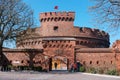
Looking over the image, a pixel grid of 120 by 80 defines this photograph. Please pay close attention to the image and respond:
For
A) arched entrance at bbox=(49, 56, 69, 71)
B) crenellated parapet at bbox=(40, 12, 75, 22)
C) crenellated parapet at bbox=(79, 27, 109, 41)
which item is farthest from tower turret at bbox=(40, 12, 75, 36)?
arched entrance at bbox=(49, 56, 69, 71)

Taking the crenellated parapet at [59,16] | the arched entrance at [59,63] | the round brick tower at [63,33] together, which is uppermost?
the crenellated parapet at [59,16]

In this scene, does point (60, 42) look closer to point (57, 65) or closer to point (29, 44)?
point (57, 65)

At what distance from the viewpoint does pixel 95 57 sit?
145 feet

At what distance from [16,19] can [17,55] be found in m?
6.43

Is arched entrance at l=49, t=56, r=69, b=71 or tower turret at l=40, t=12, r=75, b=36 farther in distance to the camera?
tower turret at l=40, t=12, r=75, b=36

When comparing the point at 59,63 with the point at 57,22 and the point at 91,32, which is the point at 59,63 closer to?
the point at 57,22

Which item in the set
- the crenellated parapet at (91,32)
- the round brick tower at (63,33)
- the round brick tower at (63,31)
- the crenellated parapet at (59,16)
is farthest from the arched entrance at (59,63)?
the crenellated parapet at (59,16)

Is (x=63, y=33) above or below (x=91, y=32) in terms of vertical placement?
below

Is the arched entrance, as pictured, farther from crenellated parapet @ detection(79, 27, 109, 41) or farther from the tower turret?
crenellated parapet @ detection(79, 27, 109, 41)

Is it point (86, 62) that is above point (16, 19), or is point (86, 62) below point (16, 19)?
below

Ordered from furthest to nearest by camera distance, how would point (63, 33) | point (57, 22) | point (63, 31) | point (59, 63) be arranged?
point (57, 22) → point (63, 31) → point (63, 33) → point (59, 63)

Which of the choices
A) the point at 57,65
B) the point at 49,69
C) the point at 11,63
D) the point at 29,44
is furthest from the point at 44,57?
the point at 29,44

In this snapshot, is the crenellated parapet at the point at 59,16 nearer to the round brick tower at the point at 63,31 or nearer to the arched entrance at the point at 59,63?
the round brick tower at the point at 63,31

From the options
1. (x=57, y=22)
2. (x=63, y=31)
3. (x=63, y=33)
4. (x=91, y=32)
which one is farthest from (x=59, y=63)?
(x=91, y=32)
